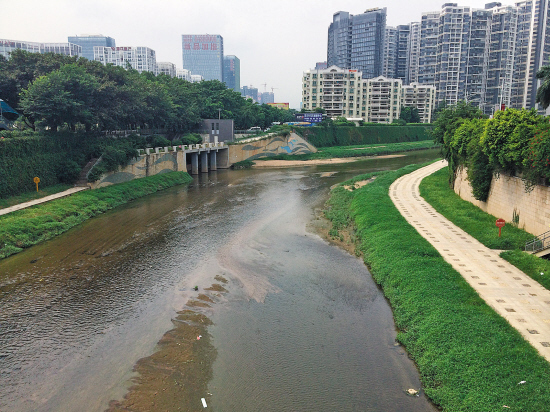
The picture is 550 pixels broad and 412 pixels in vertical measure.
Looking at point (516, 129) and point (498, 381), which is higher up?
point (516, 129)

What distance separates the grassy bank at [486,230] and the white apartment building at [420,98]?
361 feet

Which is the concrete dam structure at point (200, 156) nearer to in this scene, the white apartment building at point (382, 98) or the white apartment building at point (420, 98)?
the white apartment building at point (382, 98)

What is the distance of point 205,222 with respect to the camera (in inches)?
1352

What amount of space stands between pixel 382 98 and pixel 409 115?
998 centimetres

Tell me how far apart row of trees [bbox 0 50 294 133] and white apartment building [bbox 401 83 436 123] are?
312 feet

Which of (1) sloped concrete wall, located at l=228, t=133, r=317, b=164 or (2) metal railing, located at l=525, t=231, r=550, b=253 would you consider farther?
(1) sloped concrete wall, located at l=228, t=133, r=317, b=164

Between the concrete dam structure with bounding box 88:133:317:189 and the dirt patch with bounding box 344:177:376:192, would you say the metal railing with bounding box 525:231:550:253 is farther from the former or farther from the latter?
the concrete dam structure with bounding box 88:133:317:189

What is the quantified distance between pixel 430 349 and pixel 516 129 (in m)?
16.1

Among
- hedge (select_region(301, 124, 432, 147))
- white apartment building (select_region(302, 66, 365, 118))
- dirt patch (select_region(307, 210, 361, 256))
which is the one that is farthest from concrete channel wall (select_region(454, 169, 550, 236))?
white apartment building (select_region(302, 66, 365, 118))

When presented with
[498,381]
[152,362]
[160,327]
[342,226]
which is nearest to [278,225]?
[342,226]

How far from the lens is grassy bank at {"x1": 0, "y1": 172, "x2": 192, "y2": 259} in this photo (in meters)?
27.4

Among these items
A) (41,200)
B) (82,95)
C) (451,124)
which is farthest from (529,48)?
(41,200)

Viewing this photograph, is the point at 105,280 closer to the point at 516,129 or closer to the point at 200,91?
the point at 516,129

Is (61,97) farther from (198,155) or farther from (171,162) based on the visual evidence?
(198,155)
